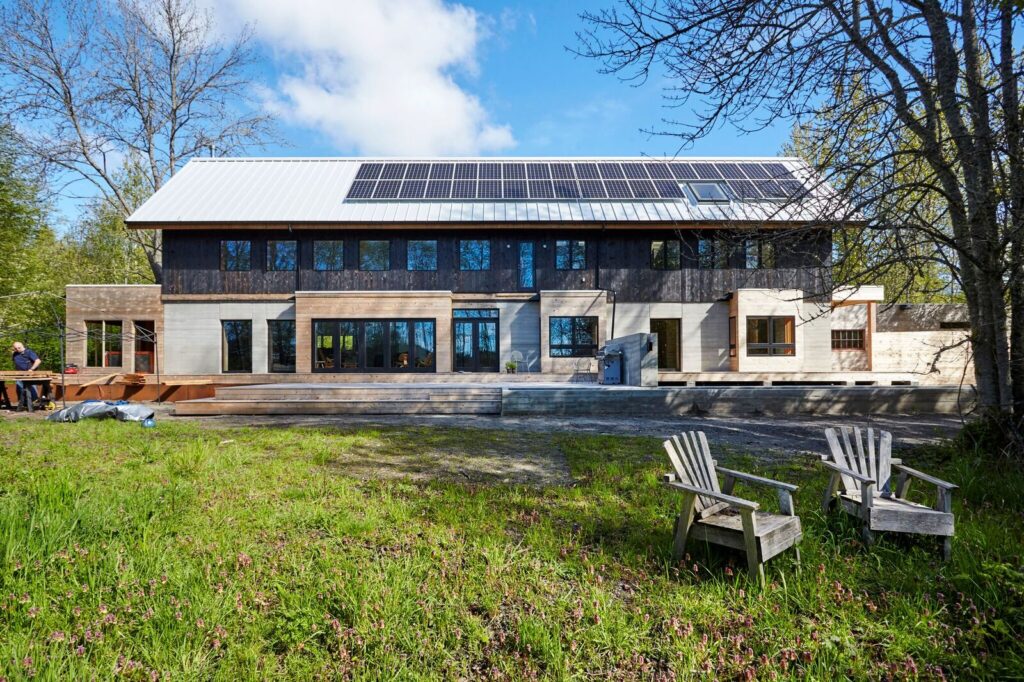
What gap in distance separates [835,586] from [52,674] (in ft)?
14.6

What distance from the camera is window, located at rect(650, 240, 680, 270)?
19522 millimetres

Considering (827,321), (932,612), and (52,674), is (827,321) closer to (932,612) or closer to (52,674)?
(932,612)

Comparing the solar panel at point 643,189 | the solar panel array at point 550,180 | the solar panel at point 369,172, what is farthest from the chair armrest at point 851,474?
the solar panel at point 369,172

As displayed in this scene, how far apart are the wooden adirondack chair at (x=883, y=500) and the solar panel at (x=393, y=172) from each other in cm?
2090

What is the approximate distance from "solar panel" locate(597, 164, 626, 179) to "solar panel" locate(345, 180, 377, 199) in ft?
34.5

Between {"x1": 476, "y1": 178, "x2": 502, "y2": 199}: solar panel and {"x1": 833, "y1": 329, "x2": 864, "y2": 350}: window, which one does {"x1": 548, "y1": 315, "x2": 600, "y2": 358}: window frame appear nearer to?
{"x1": 476, "y1": 178, "x2": 502, "y2": 199}: solar panel

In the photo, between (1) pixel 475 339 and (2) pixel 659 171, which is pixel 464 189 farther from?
(2) pixel 659 171

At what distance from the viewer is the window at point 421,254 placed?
19438 mm

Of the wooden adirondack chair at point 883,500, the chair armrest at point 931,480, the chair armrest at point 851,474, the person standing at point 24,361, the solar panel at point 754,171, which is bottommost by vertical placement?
the wooden adirondack chair at point 883,500

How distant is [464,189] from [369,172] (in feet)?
16.3

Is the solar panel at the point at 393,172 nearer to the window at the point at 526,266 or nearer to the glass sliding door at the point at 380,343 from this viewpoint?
the window at the point at 526,266

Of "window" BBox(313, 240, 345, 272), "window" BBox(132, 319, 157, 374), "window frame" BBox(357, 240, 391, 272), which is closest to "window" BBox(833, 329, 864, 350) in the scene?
"window frame" BBox(357, 240, 391, 272)

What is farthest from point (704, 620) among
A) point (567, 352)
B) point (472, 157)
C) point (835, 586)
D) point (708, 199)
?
point (472, 157)

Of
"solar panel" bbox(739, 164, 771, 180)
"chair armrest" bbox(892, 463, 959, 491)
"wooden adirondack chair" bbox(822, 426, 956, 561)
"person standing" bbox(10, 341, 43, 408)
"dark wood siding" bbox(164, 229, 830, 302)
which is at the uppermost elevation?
"solar panel" bbox(739, 164, 771, 180)
